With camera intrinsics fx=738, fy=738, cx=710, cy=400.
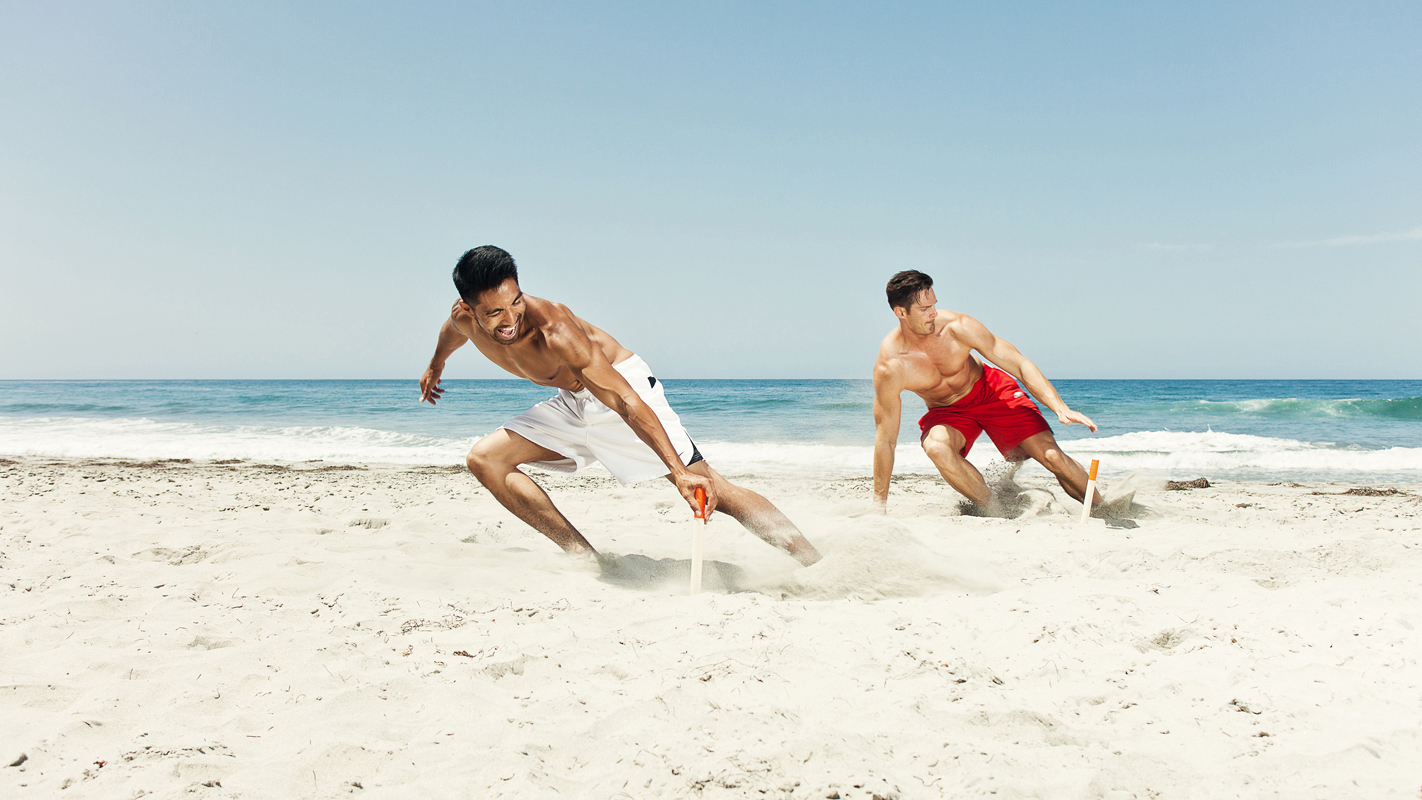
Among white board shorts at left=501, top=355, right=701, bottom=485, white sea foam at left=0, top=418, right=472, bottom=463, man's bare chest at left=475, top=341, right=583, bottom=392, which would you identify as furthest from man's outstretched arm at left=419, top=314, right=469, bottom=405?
white sea foam at left=0, top=418, right=472, bottom=463

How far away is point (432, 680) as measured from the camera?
89.4 inches

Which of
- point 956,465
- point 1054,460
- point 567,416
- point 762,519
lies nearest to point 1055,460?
point 1054,460

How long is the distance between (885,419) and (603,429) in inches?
96.4

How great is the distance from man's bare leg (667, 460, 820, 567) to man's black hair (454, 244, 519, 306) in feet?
3.89

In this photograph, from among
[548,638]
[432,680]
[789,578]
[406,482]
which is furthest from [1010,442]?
[406,482]

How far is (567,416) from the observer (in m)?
3.88

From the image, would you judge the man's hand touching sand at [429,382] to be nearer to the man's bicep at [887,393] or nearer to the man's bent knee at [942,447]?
the man's bicep at [887,393]

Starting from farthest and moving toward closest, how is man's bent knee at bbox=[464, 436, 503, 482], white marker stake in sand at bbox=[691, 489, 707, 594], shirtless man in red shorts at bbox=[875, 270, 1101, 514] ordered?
shirtless man in red shorts at bbox=[875, 270, 1101, 514] < man's bent knee at bbox=[464, 436, 503, 482] < white marker stake in sand at bbox=[691, 489, 707, 594]

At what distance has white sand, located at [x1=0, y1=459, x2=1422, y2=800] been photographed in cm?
177

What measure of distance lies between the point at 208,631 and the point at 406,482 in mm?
4861

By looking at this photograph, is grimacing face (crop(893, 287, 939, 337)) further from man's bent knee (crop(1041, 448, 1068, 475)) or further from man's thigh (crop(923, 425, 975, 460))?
man's bent knee (crop(1041, 448, 1068, 475))

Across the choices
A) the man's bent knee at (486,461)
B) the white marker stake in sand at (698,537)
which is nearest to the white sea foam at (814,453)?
the man's bent knee at (486,461)

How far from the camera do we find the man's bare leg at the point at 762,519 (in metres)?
3.48

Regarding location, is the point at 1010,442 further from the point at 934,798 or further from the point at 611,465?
the point at 934,798
